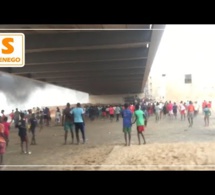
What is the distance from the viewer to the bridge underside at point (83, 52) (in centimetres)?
920

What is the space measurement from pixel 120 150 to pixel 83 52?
13.1 feet

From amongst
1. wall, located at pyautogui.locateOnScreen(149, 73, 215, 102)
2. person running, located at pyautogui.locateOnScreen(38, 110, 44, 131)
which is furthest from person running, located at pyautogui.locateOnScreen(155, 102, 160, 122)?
person running, located at pyautogui.locateOnScreen(38, 110, 44, 131)

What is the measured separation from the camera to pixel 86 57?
41.5 ft

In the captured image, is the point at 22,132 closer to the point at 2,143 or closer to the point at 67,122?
the point at 2,143

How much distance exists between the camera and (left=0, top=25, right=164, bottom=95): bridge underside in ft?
30.2

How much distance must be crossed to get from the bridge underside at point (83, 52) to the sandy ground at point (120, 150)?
196 cm

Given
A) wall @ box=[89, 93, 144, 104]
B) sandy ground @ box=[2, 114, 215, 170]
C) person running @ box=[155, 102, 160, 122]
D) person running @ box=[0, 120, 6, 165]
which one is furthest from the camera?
wall @ box=[89, 93, 144, 104]

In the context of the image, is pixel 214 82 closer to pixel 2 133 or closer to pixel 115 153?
pixel 115 153

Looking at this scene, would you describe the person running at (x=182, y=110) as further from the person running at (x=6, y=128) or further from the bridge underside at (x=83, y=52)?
the person running at (x=6, y=128)

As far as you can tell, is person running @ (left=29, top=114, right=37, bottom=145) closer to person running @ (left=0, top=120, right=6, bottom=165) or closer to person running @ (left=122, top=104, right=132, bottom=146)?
person running @ (left=0, top=120, right=6, bottom=165)

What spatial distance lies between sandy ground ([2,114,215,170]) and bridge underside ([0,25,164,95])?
6.43 feet

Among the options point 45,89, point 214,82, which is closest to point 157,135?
point 214,82

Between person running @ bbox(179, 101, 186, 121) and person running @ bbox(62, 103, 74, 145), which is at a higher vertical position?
person running @ bbox(179, 101, 186, 121)
